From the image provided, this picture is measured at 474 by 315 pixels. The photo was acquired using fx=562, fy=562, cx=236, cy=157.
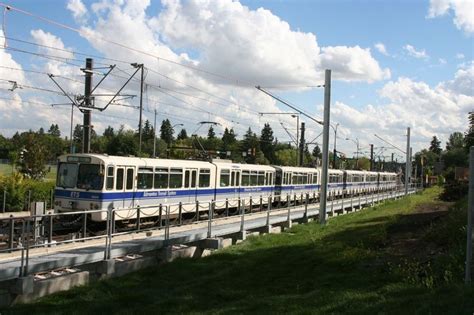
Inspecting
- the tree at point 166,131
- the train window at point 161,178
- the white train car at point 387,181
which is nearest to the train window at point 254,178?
the train window at point 161,178

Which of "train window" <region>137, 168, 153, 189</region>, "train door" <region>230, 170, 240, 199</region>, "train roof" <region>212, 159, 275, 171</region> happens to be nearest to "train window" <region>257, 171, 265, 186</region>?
"train roof" <region>212, 159, 275, 171</region>

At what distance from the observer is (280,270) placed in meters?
13.0

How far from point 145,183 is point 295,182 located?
62.2 feet

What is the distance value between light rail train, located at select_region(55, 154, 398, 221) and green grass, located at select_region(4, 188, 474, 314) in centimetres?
276

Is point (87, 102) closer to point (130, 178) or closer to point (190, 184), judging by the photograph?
point (190, 184)

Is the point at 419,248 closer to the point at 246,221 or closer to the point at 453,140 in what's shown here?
the point at 246,221

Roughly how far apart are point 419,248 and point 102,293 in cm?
749

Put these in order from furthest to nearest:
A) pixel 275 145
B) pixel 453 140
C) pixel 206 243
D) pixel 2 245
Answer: pixel 453 140
pixel 275 145
pixel 206 243
pixel 2 245

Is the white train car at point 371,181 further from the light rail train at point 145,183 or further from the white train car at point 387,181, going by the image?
the light rail train at point 145,183

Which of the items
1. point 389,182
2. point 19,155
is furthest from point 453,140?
point 19,155

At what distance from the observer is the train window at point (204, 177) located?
26.3m

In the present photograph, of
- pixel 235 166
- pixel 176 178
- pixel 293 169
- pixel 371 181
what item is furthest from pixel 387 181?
pixel 176 178

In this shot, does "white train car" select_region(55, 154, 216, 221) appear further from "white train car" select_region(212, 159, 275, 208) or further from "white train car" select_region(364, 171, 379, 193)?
"white train car" select_region(364, 171, 379, 193)

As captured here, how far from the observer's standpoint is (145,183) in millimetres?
22094
